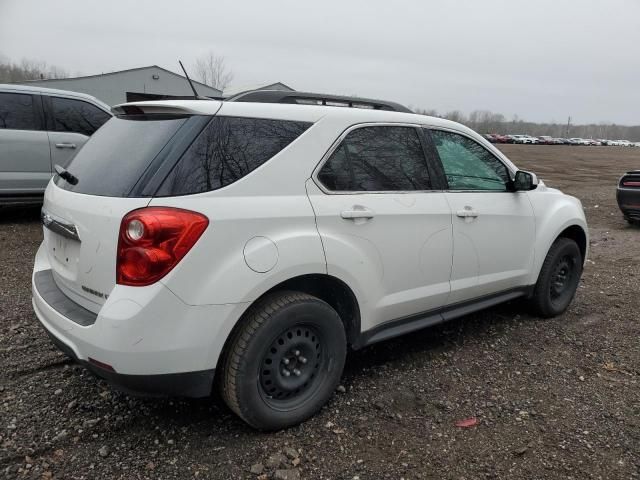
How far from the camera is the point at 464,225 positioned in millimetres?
3461

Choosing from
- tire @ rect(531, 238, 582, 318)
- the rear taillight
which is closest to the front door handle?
tire @ rect(531, 238, 582, 318)

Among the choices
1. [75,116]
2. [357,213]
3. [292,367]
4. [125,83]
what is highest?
[125,83]

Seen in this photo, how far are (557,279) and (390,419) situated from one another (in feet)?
8.28

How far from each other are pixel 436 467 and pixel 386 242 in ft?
3.98

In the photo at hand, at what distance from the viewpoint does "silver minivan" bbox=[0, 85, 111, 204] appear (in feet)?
21.6

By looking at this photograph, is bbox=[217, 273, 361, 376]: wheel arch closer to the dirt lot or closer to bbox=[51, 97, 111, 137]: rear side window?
the dirt lot

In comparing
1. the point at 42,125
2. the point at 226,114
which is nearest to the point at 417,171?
the point at 226,114

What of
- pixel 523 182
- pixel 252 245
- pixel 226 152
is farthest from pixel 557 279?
pixel 226 152

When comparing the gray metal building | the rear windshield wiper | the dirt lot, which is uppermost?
the gray metal building

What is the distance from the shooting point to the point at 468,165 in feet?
12.1

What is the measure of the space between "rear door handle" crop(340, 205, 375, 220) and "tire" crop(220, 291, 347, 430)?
1.58 ft

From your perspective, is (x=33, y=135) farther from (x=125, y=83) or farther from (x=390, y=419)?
(x=125, y=83)

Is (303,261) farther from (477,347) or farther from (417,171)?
(477,347)

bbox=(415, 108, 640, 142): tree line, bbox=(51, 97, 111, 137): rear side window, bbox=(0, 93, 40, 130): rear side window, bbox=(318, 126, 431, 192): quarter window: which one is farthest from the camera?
bbox=(415, 108, 640, 142): tree line
